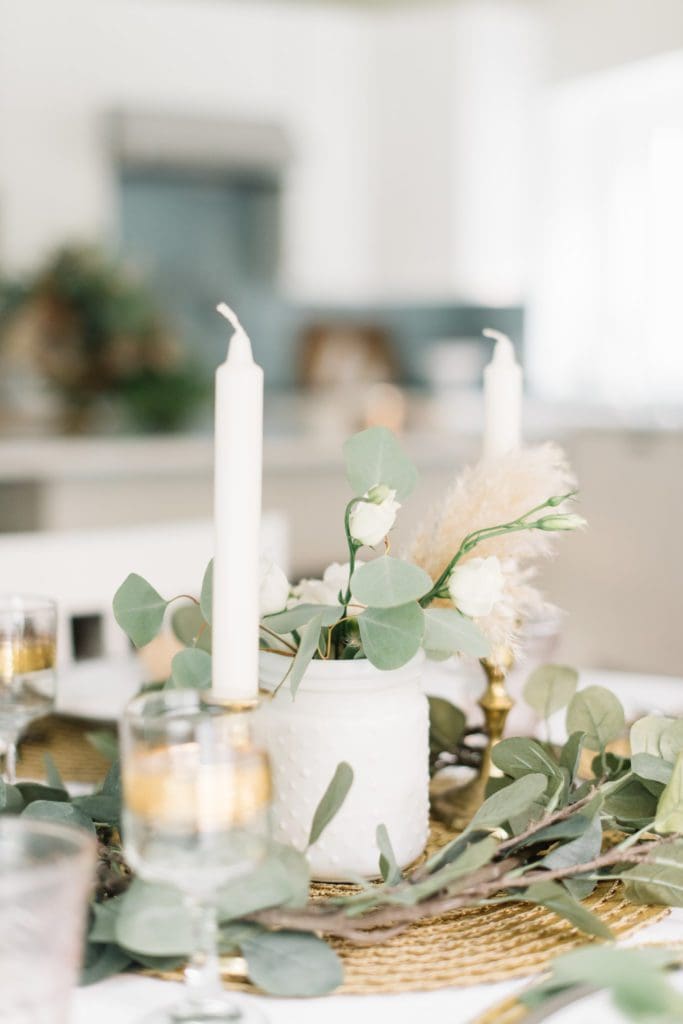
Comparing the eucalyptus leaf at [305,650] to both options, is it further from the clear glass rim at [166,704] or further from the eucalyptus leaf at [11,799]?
the eucalyptus leaf at [11,799]

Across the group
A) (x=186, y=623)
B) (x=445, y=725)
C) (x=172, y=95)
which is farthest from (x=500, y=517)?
(x=172, y=95)

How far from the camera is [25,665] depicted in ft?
2.89

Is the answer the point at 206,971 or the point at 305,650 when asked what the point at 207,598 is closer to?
the point at 305,650

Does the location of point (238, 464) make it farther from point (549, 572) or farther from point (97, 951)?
point (549, 572)

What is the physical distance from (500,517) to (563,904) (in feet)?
0.72

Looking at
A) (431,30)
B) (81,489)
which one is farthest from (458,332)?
(81,489)

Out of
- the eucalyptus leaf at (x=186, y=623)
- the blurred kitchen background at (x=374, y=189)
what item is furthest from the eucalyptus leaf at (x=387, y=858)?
the blurred kitchen background at (x=374, y=189)

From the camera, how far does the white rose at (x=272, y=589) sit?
0.71 metres

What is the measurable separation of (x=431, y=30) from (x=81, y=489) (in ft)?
9.58

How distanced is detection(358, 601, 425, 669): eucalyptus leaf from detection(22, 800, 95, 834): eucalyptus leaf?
0.62 feet

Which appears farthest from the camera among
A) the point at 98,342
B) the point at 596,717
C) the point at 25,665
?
the point at 98,342

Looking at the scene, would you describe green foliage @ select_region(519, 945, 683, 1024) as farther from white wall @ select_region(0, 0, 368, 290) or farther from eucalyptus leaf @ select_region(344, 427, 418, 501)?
white wall @ select_region(0, 0, 368, 290)

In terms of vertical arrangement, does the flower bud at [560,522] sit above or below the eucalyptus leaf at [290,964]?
above

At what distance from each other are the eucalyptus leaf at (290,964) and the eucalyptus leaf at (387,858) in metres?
0.06
